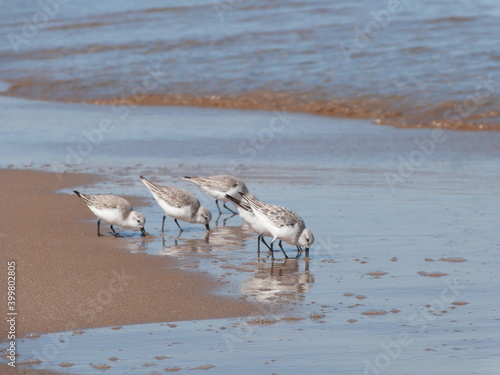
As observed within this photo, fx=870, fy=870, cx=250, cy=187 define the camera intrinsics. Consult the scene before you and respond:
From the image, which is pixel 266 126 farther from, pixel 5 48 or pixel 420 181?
pixel 5 48

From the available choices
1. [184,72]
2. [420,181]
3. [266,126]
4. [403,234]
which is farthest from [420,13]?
[403,234]

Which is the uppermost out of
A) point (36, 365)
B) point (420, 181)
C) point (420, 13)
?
point (420, 13)

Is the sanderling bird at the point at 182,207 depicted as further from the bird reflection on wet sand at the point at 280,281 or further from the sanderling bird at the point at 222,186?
the bird reflection on wet sand at the point at 280,281

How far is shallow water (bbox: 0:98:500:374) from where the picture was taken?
5645mm

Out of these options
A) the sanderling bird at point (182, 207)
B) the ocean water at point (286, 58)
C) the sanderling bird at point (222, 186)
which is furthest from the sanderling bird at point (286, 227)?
the ocean water at point (286, 58)

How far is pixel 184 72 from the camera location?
21.5 m

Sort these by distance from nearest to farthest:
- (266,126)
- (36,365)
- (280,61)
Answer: (36,365) < (266,126) < (280,61)

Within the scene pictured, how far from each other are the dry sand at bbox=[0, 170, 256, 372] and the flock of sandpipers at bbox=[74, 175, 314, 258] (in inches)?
11.7

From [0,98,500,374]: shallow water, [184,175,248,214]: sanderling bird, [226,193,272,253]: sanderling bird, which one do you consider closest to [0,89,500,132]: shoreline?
[0,98,500,374]: shallow water

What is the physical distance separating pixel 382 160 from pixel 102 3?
79.7 feet

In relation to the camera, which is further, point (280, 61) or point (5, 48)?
point (5, 48)

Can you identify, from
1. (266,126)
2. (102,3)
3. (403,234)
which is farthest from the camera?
(102,3)

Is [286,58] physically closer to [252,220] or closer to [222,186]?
Answer: [222,186]

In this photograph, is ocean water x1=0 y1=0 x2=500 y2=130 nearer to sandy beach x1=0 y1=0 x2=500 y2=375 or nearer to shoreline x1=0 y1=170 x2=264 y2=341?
sandy beach x1=0 y1=0 x2=500 y2=375
